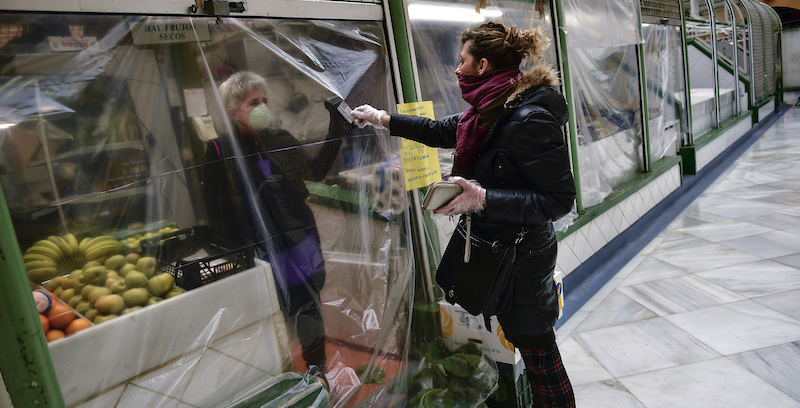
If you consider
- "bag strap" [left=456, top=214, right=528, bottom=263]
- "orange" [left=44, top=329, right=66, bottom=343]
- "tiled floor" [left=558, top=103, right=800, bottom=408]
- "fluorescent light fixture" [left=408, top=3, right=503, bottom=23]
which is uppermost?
"fluorescent light fixture" [left=408, top=3, right=503, bottom=23]

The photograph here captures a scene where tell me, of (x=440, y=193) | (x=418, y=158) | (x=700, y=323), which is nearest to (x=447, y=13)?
(x=418, y=158)

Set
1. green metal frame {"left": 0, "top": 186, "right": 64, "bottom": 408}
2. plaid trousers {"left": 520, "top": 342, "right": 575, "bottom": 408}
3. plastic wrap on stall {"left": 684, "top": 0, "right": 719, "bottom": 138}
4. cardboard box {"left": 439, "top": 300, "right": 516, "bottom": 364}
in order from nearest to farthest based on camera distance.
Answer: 1. green metal frame {"left": 0, "top": 186, "right": 64, "bottom": 408}
2. plaid trousers {"left": 520, "top": 342, "right": 575, "bottom": 408}
3. cardboard box {"left": 439, "top": 300, "right": 516, "bottom": 364}
4. plastic wrap on stall {"left": 684, "top": 0, "right": 719, "bottom": 138}

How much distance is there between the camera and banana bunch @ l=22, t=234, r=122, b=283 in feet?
4.37

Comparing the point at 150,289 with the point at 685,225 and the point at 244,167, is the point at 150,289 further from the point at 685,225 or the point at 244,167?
the point at 685,225

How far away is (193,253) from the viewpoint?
1632mm

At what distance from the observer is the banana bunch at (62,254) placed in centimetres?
133

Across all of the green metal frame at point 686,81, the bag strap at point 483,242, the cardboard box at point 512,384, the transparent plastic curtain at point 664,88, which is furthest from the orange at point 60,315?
the green metal frame at point 686,81

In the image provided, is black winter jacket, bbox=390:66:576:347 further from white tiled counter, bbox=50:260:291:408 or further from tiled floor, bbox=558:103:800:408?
tiled floor, bbox=558:103:800:408

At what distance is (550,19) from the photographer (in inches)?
143

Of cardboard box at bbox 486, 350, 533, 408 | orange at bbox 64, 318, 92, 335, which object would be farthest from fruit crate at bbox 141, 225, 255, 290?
cardboard box at bbox 486, 350, 533, 408

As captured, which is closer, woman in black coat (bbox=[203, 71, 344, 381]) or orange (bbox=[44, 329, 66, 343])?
orange (bbox=[44, 329, 66, 343])

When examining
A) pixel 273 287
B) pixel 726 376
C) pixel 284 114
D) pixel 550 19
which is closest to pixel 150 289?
pixel 273 287

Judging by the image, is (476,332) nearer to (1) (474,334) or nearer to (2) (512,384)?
(1) (474,334)

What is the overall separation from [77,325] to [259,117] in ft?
2.75
